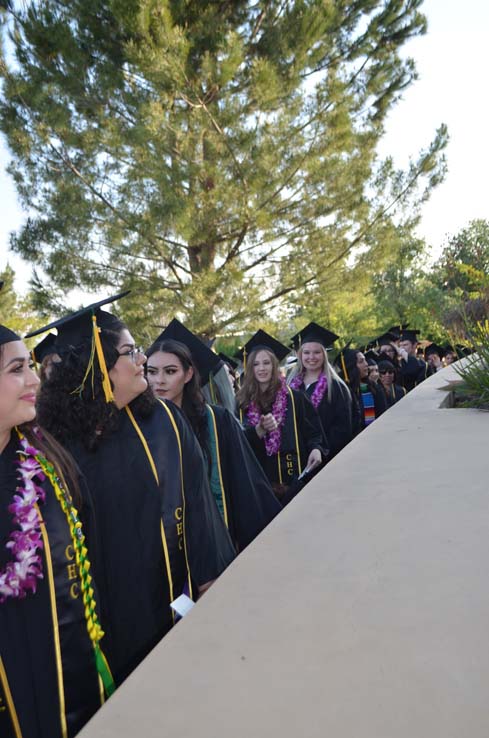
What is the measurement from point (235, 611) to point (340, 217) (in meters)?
14.2

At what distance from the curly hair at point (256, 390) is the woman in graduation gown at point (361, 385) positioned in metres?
2.81

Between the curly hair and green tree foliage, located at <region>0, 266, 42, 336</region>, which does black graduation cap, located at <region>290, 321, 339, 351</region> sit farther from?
green tree foliage, located at <region>0, 266, 42, 336</region>

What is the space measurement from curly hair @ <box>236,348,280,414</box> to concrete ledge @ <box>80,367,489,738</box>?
134 inches

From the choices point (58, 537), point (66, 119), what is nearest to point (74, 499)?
point (58, 537)

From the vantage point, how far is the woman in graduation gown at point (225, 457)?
330 cm

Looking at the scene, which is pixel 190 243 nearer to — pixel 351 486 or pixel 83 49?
pixel 83 49

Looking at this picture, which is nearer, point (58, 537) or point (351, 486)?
point (58, 537)

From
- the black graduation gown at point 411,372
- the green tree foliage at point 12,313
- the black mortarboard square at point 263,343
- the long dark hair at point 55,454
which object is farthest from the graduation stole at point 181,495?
the green tree foliage at point 12,313

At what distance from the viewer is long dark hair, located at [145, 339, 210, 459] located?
337 cm

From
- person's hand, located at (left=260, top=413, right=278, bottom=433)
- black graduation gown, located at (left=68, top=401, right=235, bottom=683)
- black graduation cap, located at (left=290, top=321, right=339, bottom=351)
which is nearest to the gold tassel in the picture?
black graduation gown, located at (left=68, top=401, right=235, bottom=683)

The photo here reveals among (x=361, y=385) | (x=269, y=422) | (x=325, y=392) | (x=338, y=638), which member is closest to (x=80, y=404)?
(x=338, y=638)

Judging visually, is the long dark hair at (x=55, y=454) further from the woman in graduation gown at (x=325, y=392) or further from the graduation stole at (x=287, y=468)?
the woman in graduation gown at (x=325, y=392)

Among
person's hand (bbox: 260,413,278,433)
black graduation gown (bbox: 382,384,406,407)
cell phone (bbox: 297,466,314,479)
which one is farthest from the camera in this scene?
black graduation gown (bbox: 382,384,406,407)

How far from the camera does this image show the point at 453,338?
15.8ft
